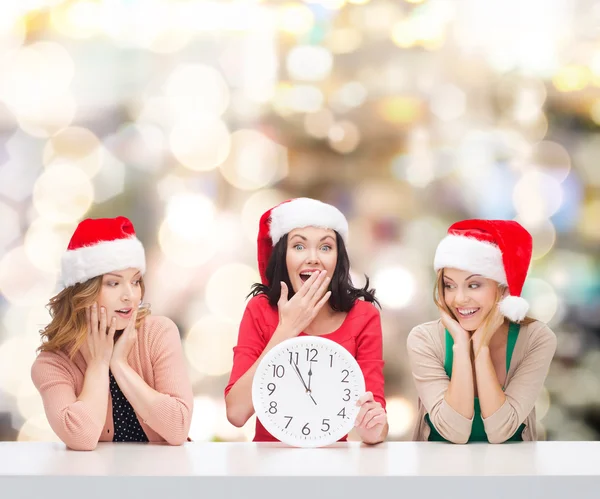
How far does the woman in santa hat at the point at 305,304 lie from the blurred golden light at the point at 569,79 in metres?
1.17

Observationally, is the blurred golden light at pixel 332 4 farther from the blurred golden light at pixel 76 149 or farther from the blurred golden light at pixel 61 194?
the blurred golden light at pixel 61 194

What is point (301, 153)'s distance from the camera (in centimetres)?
271

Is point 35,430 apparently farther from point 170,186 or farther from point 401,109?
point 401,109

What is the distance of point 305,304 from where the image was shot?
75.7 inches

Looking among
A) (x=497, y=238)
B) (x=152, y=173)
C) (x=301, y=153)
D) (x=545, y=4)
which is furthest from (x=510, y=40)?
(x=152, y=173)

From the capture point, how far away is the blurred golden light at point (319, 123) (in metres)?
2.72

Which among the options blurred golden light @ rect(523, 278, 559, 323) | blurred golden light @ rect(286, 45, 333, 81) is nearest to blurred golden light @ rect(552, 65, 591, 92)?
blurred golden light @ rect(523, 278, 559, 323)

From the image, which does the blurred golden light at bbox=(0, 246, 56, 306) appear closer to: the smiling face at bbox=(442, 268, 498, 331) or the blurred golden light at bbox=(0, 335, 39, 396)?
the blurred golden light at bbox=(0, 335, 39, 396)

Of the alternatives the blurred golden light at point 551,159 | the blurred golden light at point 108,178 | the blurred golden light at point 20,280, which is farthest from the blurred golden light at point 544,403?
the blurred golden light at point 20,280

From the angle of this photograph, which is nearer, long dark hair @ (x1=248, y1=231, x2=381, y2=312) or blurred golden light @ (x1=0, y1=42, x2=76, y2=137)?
long dark hair @ (x1=248, y1=231, x2=381, y2=312)

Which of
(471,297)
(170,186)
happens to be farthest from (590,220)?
(170,186)

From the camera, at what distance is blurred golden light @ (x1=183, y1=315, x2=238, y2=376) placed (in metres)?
2.70

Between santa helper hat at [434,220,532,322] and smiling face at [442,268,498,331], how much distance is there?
20mm

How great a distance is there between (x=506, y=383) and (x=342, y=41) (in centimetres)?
138
